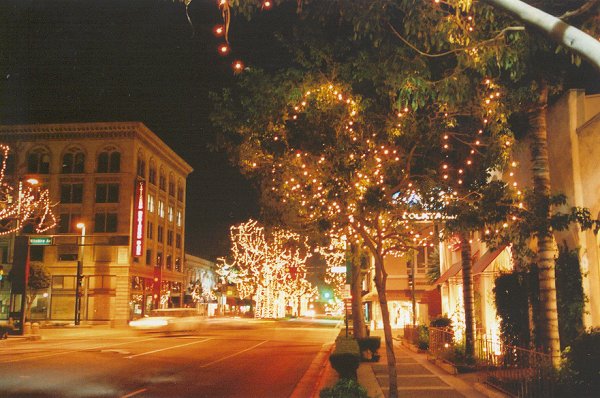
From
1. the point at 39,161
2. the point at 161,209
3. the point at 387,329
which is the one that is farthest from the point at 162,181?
the point at 387,329

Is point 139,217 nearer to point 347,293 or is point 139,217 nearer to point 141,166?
point 141,166

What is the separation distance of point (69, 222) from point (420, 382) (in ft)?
185

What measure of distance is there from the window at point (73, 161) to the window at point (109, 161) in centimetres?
208

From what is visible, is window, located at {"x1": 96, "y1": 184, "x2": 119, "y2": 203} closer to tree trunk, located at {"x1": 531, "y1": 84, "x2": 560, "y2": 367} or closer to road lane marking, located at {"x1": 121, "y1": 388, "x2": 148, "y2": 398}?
road lane marking, located at {"x1": 121, "y1": 388, "x2": 148, "y2": 398}

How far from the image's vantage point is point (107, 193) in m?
64.7

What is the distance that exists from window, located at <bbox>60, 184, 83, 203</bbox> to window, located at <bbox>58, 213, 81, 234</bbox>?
60.1 inches

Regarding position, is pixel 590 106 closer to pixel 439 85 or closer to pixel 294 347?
pixel 439 85

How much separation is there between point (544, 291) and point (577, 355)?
1.22 meters

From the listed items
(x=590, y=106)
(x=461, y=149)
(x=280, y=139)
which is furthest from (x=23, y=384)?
(x=590, y=106)

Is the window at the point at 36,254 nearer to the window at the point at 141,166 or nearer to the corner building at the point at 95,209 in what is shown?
the corner building at the point at 95,209

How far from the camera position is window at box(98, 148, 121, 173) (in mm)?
64875

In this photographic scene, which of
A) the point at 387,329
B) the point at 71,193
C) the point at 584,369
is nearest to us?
the point at 584,369

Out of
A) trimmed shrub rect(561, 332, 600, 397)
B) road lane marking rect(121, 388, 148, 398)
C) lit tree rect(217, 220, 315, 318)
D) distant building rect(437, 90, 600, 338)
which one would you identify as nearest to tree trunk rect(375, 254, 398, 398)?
trimmed shrub rect(561, 332, 600, 397)

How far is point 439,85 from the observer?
971cm
